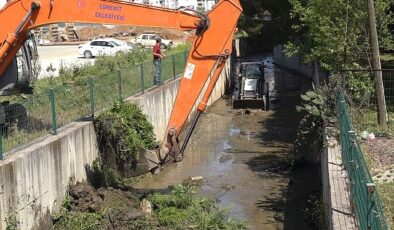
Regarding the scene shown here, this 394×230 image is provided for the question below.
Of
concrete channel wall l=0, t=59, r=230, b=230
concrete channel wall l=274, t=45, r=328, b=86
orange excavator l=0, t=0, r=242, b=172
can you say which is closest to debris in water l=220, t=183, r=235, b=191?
orange excavator l=0, t=0, r=242, b=172

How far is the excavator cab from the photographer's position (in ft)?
39.0

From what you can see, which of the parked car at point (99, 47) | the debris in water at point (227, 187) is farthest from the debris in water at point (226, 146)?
the parked car at point (99, 47)

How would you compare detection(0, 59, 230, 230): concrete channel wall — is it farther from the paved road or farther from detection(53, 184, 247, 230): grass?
the paved road

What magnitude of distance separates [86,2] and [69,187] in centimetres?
381

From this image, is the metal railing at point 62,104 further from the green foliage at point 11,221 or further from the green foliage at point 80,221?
the green foliage at point 80,221

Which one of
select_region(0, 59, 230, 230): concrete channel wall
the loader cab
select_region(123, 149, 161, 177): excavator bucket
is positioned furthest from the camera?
the loader cab

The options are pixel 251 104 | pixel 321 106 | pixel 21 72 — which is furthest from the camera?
pixel 251 104

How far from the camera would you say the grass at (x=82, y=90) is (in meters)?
11.5

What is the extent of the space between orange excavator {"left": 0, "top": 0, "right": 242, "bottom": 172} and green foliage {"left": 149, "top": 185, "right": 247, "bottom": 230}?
851 millimetres

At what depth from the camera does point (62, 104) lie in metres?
13.2

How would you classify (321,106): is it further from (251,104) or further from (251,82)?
(251,82)

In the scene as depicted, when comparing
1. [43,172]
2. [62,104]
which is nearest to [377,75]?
[62,104]

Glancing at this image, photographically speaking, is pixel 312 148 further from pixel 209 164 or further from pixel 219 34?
pixel 219 34

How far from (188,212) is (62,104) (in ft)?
13.8
